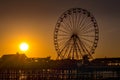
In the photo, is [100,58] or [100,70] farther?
[100,58]

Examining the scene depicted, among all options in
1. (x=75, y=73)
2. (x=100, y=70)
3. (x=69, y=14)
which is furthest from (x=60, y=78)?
(x=69, y=14)

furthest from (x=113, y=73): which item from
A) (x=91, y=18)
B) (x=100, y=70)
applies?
(x=91, y=18)

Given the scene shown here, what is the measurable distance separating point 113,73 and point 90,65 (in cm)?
489

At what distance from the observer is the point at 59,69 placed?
76250mm

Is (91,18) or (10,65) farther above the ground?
(91,18)

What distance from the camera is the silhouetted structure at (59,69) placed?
73375 mm

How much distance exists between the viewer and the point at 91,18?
79938 millimetres

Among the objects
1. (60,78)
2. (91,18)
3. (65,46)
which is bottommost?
(60,78)

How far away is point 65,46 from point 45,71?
25.8 ft

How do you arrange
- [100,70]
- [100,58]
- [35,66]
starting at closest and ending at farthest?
[100,70] → [35,66] → [100,58]

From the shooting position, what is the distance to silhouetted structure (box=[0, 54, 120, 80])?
73375mm

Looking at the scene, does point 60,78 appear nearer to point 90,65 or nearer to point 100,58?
point 90,65

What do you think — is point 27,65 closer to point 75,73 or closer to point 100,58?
point 75,73

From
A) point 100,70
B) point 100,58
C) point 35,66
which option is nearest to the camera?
point 100,70
